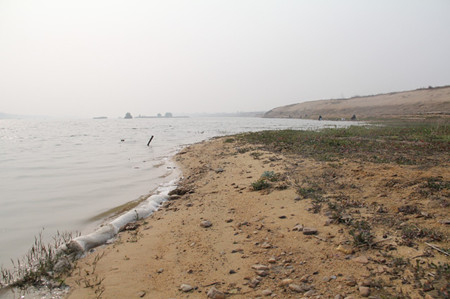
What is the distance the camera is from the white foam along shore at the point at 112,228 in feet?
14.3

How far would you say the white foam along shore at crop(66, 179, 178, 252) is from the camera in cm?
437

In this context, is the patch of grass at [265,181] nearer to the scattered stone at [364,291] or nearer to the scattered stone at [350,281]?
the scattered stone at [350,281]

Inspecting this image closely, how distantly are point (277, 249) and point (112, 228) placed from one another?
323 cm

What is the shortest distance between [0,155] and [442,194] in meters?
20.5

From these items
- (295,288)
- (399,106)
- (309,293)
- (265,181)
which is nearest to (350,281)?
(309,293)

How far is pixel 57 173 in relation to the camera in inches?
429

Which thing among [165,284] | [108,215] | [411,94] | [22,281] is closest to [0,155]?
[108,215]

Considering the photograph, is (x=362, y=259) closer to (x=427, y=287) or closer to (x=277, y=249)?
(x=427, y=287)

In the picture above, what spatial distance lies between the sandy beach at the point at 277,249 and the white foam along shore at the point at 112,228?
0.23 metres

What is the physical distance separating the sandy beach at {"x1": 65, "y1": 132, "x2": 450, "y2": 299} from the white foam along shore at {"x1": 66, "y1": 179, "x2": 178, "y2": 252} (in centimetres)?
23

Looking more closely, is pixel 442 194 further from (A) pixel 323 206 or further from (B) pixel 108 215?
(B) pixel 108 215

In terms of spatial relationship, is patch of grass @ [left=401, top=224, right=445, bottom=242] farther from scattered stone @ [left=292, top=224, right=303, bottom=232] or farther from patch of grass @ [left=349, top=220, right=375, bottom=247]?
scattered stone @ [left=292, top=224, right=303, bottom=232]

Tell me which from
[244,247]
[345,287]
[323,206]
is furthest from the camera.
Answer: [323,206]

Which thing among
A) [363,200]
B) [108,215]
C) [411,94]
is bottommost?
[108,215]
